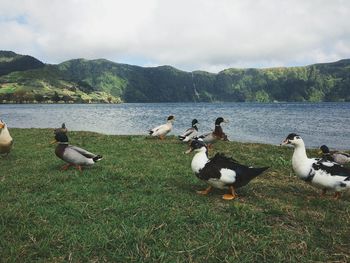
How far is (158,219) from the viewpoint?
8.44 m

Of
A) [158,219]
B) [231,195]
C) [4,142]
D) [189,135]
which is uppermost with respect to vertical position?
[4,142]

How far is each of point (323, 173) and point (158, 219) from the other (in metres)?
5.39

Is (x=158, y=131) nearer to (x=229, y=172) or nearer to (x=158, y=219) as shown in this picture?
(x=229, y=172)

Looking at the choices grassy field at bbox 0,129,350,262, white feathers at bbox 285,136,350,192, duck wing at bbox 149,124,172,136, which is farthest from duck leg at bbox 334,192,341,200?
duck wing at bbox 149,124,172,136

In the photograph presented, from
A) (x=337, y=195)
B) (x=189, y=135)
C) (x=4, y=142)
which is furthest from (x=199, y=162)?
(x=189, y=135)

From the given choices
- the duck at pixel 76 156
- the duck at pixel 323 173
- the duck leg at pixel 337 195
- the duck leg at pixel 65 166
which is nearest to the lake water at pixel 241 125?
the duck leg at pixel 337 195

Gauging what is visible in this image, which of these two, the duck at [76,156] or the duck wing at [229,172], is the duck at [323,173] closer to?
the duck wing at [229,172]

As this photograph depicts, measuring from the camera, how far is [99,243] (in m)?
7.15

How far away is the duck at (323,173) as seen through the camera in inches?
413

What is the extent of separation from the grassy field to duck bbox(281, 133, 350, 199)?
441 millimetres

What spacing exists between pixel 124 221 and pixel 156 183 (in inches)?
148

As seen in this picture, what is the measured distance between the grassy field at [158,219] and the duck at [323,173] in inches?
17.4

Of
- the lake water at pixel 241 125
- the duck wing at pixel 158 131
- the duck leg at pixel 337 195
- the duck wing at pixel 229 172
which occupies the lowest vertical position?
the lake water at pixel 241 125

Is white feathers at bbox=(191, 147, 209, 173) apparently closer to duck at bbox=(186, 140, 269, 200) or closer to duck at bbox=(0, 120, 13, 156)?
duck at bbox=(186, 140, 269, 200)
